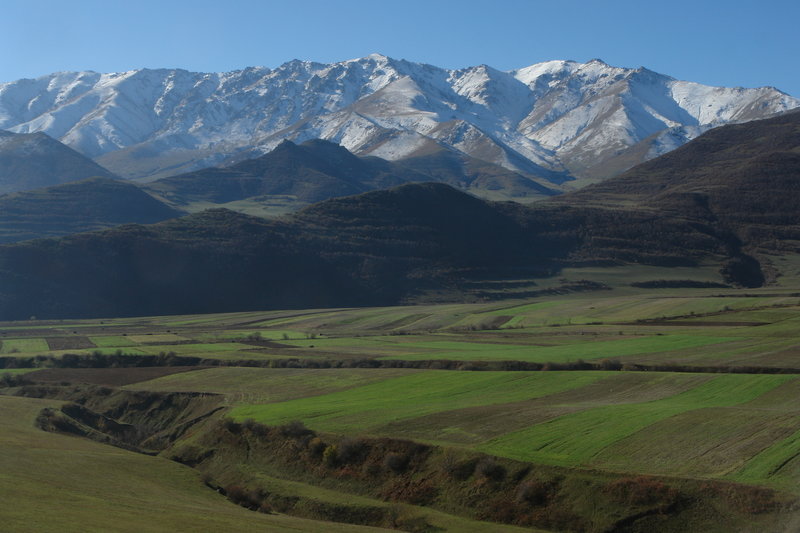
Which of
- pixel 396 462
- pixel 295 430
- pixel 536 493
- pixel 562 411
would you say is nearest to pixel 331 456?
pixel 295 430

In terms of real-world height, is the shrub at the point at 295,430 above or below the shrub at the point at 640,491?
below

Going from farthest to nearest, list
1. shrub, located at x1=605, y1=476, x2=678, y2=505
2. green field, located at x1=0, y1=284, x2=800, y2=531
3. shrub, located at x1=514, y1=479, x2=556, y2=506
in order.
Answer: shrub, located at x1=514, y1=479, x2=556, y2=506 → green field, located at x1=0, y1=284, x2=800, y2=531 → shrub, located at x1=605, y1=476, x2=678, y2=505

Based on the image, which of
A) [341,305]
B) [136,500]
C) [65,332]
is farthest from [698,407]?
[341,305]

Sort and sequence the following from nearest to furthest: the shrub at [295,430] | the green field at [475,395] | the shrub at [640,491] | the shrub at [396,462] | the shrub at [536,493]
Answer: the shrub at [640,491] → the green field at [475,395] → the shrub at [536,493] → the shrub at [396,462] → the shrub at [295,430]

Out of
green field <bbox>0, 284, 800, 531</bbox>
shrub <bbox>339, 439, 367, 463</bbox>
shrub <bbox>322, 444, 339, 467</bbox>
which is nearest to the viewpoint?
green field <bbox>0, 284, 800, 531</bbox>

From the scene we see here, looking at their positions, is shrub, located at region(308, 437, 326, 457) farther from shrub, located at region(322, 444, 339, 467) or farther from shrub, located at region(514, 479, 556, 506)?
shrub, located at region(514, 479, 556, 506)

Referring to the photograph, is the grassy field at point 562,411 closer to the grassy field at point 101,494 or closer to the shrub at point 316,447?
the shrub at point 316,447

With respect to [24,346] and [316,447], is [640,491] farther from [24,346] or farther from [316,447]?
[24,346]

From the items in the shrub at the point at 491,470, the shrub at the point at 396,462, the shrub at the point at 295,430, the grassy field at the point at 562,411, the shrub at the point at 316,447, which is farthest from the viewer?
the shrub at the point at 295,430

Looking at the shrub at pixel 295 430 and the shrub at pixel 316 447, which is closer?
the shrub at pixel 316 447

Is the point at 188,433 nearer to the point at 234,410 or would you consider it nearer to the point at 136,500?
the point at 234,410

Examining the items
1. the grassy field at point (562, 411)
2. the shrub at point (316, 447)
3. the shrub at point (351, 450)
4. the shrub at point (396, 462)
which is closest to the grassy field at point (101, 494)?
the shrub at point (316, 447)

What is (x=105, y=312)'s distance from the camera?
170m

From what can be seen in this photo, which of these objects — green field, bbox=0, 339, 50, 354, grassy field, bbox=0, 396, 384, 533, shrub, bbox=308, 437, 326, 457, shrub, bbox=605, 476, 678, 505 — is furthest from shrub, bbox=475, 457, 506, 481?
green field, bbox=0, 339, 50, 354
